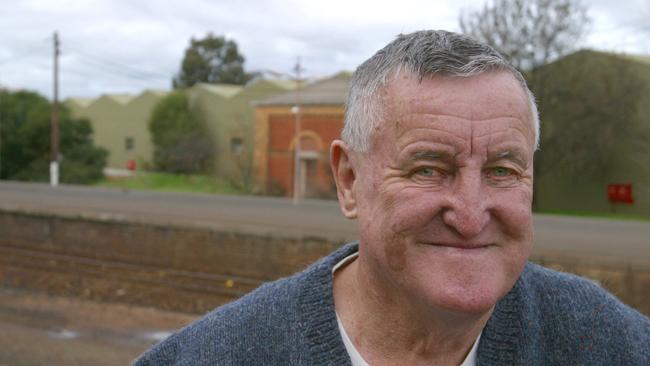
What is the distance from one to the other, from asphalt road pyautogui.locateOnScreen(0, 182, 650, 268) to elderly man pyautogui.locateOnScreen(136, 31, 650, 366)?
10.6 metres

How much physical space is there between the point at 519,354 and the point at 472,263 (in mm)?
312

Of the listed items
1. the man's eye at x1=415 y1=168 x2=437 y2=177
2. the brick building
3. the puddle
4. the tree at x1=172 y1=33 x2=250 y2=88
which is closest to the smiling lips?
the man's eye at x1=415 y1=168 x2=437 y2=177

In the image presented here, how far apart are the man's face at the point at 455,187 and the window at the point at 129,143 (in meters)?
49.8

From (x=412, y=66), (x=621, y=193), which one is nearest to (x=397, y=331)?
(x=412, y=66)

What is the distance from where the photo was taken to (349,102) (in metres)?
1.50

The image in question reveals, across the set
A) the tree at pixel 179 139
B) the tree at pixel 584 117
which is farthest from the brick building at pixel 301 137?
the tree at pixel 584 117

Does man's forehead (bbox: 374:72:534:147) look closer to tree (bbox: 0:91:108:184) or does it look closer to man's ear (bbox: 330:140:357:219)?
Answer: man's ear (bbox: 330:140:357:219)

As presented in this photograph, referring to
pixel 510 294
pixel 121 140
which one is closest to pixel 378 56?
pixel 510 294

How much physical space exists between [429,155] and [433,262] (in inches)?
7.8

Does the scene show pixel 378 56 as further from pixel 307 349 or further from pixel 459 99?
pixel 307 349

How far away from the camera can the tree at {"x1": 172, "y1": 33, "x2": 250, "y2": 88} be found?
221 ft

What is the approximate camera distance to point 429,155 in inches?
52.6

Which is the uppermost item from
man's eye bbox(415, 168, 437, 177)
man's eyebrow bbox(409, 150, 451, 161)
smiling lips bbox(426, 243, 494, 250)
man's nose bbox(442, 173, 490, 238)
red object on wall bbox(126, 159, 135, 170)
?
man's eyebrow bbox(409, 150, 451, 161)

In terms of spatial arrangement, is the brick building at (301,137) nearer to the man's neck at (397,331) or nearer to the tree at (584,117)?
the tree at (584,117)
